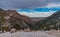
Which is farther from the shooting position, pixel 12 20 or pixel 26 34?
pixel 12 20

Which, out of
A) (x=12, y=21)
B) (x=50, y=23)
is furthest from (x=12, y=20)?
(x=50, y=23)

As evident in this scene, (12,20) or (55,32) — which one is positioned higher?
(12,20)

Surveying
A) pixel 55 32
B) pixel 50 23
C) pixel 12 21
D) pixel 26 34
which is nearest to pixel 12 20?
pixel 12 21

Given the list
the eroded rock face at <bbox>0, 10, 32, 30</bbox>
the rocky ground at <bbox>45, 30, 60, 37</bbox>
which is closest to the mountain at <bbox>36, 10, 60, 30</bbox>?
the rocky ground at <bbox>45, 30, 60, 37</bbox>

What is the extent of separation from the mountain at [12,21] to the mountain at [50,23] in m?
0.17

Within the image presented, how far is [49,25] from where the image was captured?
2342 millimetres

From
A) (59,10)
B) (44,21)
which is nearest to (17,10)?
(44,21)

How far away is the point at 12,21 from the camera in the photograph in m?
2.41

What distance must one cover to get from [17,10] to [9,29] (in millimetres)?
357

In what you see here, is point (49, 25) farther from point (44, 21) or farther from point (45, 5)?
point (45, 5)

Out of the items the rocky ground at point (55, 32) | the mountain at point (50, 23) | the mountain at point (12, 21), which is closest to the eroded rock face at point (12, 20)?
the mountain at point (12, 21)

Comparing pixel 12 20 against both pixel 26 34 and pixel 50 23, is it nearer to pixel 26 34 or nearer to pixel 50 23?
pixel 26 34

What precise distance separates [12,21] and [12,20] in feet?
0.07

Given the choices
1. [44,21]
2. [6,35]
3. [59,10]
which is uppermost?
[59,10]
